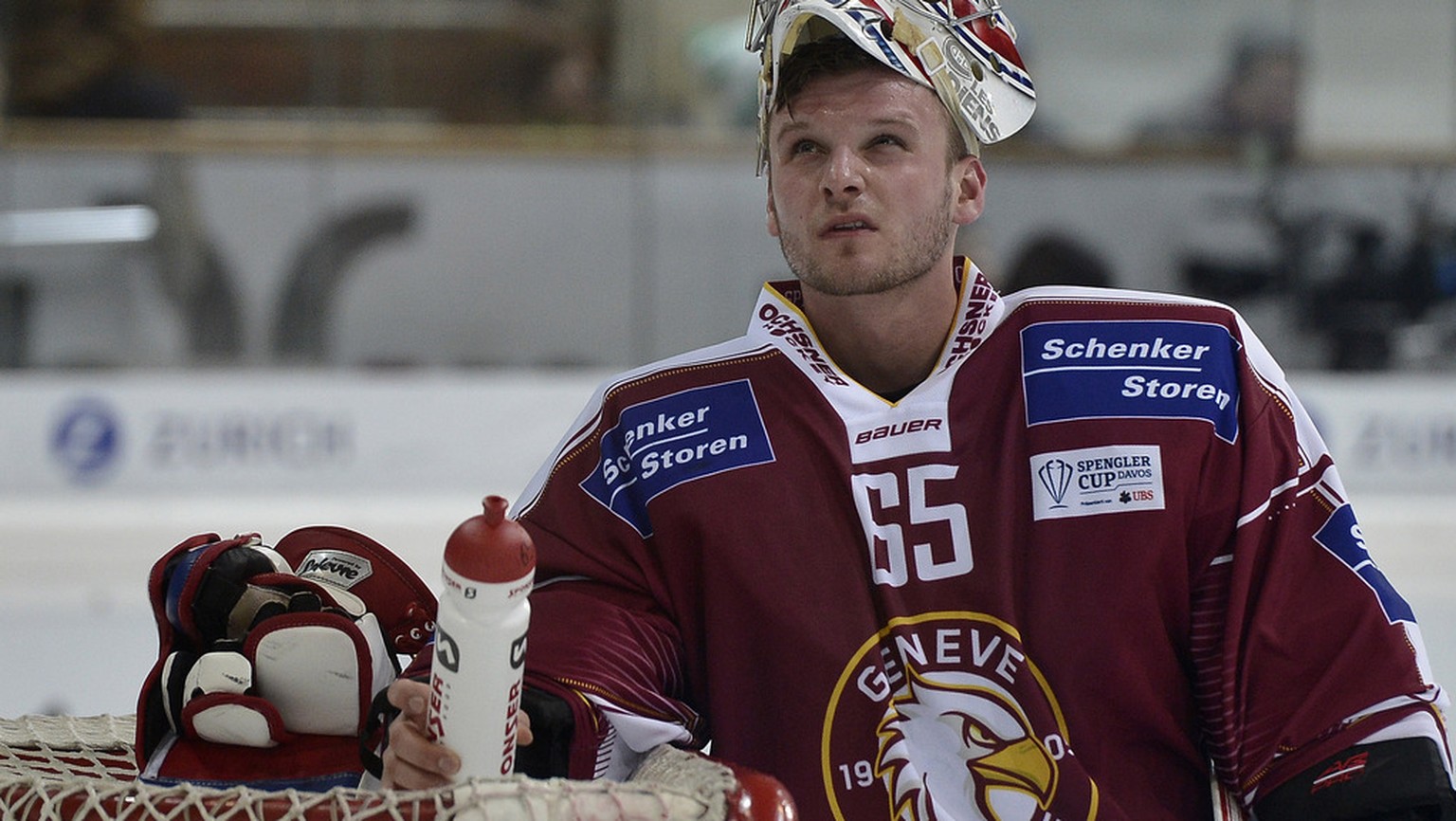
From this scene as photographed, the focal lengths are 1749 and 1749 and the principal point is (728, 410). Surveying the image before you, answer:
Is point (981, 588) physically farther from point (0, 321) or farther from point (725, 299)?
point (0, 321)

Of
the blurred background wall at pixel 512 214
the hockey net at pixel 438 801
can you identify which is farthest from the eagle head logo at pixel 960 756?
the blurred background wall at pixel 512 214

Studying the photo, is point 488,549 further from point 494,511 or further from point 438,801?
point 438,801

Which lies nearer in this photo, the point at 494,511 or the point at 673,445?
the point at 494,511

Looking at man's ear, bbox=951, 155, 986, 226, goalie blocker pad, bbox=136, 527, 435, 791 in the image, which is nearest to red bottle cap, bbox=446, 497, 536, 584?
goalie blocker pad, bbox=136, 527, 435, 791

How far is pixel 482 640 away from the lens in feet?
3.54

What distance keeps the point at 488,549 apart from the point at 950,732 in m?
0.56

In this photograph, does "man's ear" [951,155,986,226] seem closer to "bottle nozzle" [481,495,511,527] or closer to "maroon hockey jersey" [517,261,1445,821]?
"maroon hockey jersey" [517,261,1445,821]

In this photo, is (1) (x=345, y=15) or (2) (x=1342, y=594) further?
(1) (x=345, y=15)

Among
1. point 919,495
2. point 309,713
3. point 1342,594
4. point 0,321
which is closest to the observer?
point 309,713

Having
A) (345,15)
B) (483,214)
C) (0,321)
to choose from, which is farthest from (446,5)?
(0,321)

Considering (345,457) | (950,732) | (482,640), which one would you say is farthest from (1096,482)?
(345,457)

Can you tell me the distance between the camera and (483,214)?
5645mm

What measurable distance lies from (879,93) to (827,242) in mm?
139

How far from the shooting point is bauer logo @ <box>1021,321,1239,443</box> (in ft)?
4.84
